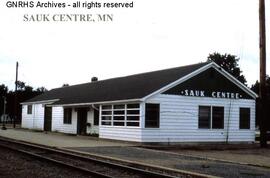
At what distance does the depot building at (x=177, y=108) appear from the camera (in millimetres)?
24719

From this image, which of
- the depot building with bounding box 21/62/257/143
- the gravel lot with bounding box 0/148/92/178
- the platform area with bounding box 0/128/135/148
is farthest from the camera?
the depot building with bounding box 21/62/257/143

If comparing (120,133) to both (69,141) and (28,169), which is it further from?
(28,169)

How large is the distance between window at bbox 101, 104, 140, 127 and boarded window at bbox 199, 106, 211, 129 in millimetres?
4050

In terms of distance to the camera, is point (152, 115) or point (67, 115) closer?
point (152, 115)

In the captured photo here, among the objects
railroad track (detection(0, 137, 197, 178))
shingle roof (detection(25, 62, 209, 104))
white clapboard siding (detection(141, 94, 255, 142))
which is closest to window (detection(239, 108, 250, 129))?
white clapboard siding (detection(141, 94, 255, 142))

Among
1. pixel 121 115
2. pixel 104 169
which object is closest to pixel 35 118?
pixel 121 115

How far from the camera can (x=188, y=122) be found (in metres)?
25.9

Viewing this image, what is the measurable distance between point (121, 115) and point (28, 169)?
13.0m

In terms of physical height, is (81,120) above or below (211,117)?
below

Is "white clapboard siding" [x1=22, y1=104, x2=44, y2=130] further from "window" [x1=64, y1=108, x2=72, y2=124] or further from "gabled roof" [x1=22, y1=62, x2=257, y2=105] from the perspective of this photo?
"gabled roof" [x1=22, y1=62, x2=257, y2=105]

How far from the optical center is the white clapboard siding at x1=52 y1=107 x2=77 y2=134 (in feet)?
110

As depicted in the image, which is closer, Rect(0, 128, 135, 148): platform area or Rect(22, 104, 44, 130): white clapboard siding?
Rect(0, 128, 135, 148): platform area

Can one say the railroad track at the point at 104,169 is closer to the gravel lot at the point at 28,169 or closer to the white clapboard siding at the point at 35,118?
the gravel lot at the point at 28,169

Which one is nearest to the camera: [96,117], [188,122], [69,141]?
[69,141]
